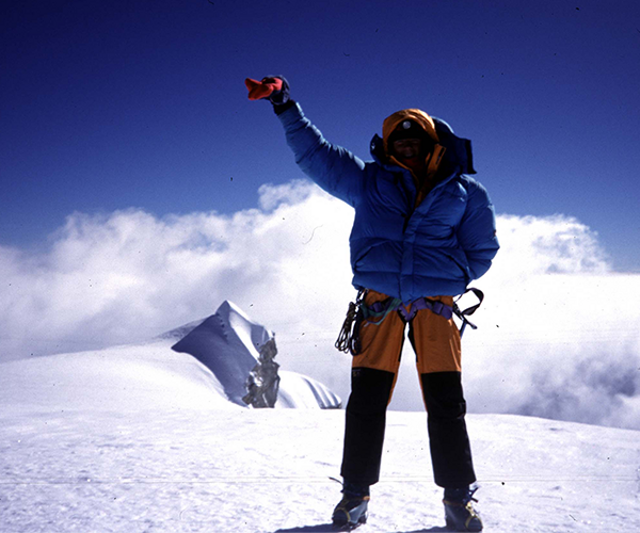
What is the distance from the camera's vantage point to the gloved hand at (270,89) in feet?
9.09

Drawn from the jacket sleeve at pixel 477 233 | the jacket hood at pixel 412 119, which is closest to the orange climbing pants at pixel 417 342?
the jacket sleeve at pixel 477 233

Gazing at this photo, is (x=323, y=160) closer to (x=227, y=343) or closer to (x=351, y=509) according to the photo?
(x=351, y=509)

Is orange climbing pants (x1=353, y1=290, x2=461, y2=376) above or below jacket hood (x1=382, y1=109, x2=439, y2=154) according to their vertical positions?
below

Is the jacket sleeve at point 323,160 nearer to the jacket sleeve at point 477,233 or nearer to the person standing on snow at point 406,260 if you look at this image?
the person standing on snow at point 406,260

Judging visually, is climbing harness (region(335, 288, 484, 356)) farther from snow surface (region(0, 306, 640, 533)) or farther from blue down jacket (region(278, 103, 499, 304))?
snow surface (region(0, 306, 640, 533))

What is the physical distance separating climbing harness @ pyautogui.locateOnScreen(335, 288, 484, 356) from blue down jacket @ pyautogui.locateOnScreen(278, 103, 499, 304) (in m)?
0.06

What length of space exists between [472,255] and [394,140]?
3.11 ft

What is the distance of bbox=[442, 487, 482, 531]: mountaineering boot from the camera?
2.46 metres

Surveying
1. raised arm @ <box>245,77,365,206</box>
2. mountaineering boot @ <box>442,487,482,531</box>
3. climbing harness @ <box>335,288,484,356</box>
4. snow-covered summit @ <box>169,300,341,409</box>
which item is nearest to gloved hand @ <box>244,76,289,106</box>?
raised arm @ <box>245,77,365,206</box>

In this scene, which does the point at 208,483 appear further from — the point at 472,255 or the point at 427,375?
the point at 472,255

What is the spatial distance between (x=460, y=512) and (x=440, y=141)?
7.58 ft

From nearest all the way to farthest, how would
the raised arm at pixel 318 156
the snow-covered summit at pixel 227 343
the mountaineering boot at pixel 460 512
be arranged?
the mountaineering boot at pixel 460 512 < the raised arm at pixel 318 156 < the snow-covered summit at pixel 227 343

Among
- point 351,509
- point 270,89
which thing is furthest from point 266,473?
point 270,89

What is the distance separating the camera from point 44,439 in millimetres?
4477
